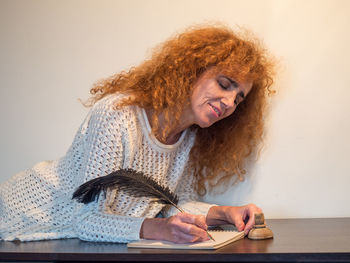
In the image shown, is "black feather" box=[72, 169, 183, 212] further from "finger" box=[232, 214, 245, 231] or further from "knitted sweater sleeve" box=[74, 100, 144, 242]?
"finger" box=[232, 214, 245, 231]

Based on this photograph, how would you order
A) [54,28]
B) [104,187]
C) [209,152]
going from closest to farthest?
[104,187] → [209,152] → [54,28]

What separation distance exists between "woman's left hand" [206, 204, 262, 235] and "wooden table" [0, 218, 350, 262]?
0.09 meters

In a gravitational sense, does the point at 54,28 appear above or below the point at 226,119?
above

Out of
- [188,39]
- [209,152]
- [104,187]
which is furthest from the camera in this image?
[209,152]

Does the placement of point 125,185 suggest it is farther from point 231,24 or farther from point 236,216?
point 231,24

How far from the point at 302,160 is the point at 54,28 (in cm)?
113

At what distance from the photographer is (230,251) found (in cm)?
104

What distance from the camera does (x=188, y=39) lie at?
1605 millimetres

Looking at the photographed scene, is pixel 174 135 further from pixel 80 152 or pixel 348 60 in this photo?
pixel 348 60

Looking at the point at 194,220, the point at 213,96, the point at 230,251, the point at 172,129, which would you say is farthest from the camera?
the point at 172,129

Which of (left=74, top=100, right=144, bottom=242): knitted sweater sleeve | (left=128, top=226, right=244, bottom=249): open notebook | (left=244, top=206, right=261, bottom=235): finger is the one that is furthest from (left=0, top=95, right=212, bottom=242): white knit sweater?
(left=244, top=206, right=261, bottom=235): finger

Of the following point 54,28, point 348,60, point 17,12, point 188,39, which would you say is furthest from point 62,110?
point 348,60

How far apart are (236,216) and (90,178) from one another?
457mm

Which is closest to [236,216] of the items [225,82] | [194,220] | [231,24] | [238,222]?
[238,222]
